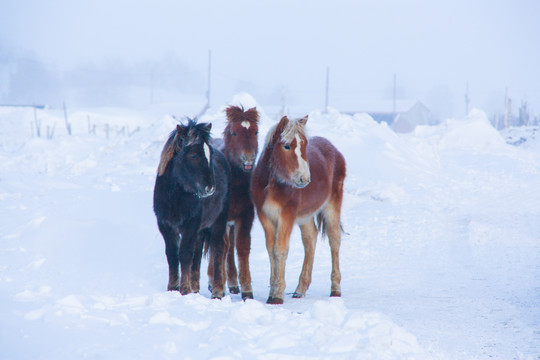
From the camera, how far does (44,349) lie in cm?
347

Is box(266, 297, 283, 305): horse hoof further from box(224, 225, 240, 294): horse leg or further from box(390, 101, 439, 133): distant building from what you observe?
box(390, 101, 439, 133): distant building

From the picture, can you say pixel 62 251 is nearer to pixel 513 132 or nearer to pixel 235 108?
pixel 235 108

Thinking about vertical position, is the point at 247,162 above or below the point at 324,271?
above

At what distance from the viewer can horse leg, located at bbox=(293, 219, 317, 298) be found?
22.7 ft

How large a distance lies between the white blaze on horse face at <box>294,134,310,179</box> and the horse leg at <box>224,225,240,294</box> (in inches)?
63.6

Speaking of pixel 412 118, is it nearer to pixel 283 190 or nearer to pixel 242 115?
pixel 242 115

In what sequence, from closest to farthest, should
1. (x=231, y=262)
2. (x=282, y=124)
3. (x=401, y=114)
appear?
(x=282, y=124), (x=231, y=262), (x=401, y=114)

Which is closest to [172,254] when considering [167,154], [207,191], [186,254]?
[186,254]

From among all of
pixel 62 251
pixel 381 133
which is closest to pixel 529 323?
pixel 62 251

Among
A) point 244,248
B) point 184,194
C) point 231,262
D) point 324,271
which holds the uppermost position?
point 184,194

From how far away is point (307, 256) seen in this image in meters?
7.23

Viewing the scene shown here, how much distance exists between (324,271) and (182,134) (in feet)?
13.6

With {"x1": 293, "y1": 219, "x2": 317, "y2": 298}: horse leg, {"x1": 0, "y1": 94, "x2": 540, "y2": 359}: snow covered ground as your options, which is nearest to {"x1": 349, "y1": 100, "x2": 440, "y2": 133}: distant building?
{"x1": 0, "y1": 94, "x2": 540, "y2": 359}: snow covered ground

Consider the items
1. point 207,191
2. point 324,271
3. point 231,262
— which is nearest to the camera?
point 207,191
